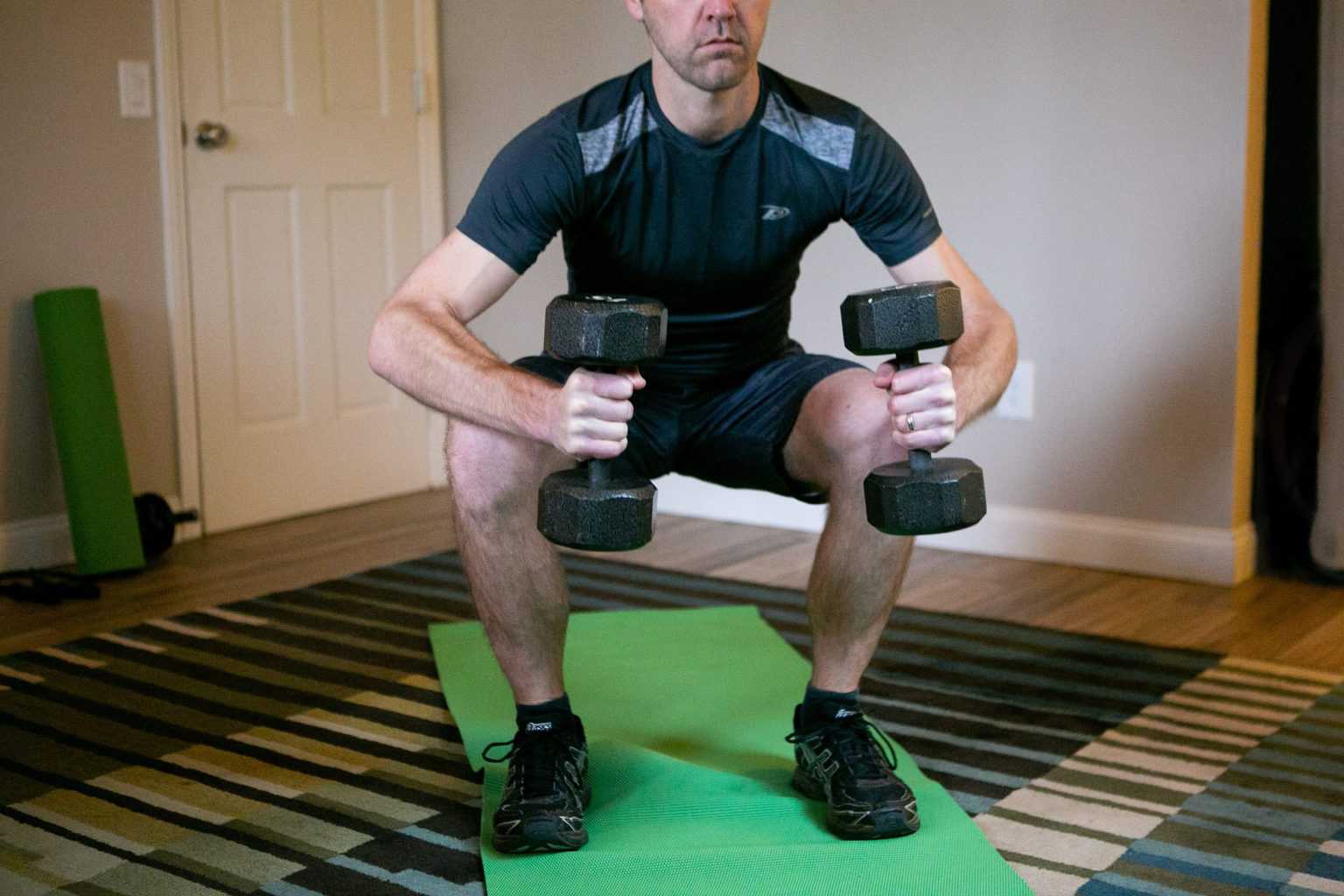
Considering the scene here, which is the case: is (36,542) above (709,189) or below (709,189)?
below

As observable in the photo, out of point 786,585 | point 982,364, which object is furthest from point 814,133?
point 786,585

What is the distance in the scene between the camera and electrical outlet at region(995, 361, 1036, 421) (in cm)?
330

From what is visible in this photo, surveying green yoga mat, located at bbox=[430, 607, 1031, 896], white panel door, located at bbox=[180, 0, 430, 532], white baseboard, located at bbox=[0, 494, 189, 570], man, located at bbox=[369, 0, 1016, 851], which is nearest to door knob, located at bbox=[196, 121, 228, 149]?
white panel door, located at bbox=[180, 0, 430, 532]

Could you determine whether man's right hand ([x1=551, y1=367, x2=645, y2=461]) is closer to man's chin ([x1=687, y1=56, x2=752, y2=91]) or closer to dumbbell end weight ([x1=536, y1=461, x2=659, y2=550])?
dumbbell end weight ([x1=536, y1=461, x2=659, y2=550])

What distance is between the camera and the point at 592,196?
6.28 feet

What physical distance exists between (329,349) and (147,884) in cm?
228

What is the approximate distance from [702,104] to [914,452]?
554 millimetres

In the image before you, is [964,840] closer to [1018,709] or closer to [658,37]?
[1018,709]

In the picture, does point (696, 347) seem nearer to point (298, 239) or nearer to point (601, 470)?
point (601, 470)

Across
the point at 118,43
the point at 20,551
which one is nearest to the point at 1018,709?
the point at 20,551

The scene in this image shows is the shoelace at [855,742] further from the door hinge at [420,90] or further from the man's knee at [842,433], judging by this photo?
the door hinge at [420,90]

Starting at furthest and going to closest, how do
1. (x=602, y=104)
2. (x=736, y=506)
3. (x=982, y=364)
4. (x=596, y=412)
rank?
(x=736, y=506) → (x=602, y=104) → (x=982, y=364) → (x=596, y=412)

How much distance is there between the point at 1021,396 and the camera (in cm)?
332

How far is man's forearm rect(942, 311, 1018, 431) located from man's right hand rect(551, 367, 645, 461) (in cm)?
42
